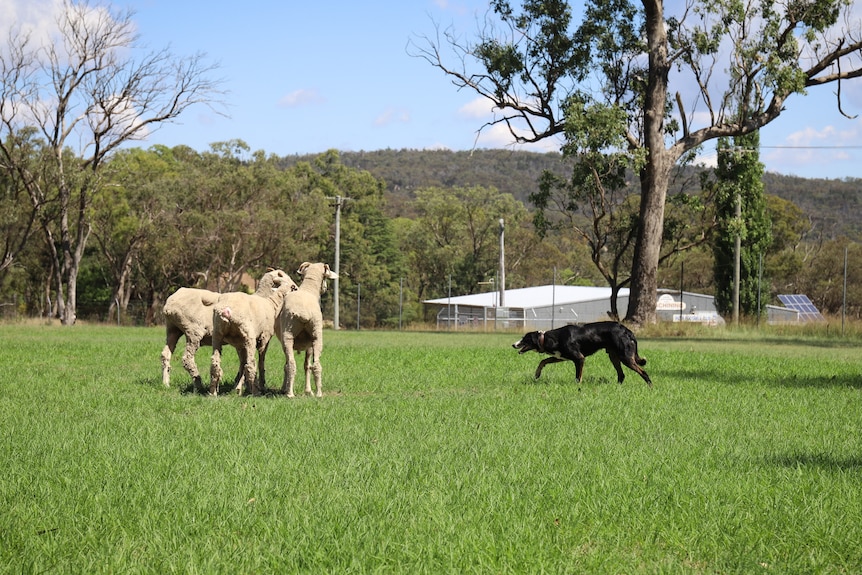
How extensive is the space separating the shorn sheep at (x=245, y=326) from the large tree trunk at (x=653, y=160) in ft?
83.3

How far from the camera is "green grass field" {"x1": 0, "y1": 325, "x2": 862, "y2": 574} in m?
5.69

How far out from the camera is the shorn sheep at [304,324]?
521 inches

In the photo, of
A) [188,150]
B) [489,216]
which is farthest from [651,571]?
[489,216]

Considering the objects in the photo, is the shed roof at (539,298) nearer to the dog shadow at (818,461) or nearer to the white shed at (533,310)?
the white shed at (533,310)

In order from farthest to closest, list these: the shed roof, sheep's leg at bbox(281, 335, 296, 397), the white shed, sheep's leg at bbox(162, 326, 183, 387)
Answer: the shed roof
the white shed
sheep's leg at bbox(162, 326, 183, 387)
sheep's leg at bbox(281, 335, 296, 397)

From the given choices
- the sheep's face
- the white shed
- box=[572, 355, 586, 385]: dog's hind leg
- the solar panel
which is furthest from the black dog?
the solar panel

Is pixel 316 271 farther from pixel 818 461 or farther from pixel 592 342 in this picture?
pixel 818 461

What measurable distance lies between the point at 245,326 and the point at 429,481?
20.0 feet

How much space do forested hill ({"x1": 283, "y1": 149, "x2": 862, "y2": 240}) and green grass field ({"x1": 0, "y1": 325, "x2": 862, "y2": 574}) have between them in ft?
320

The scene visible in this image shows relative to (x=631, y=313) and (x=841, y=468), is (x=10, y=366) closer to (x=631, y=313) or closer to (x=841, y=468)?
(x=841, y=468)

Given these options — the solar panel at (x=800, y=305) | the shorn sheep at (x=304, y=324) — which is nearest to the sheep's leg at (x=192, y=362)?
the shorn sheep at (x=304, y=324)

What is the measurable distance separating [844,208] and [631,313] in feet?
344

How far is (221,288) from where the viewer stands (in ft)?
199

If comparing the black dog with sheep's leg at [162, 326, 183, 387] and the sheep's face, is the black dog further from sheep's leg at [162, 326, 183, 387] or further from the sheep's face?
sheep's leg at [162, 326, 183, 387]
